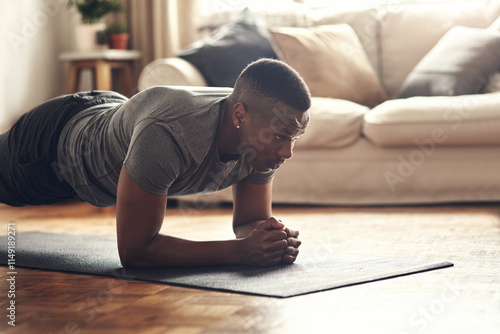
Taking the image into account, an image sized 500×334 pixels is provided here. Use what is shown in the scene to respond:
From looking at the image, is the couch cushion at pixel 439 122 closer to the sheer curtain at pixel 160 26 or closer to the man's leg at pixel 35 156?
the man's leg at pixel 35 156

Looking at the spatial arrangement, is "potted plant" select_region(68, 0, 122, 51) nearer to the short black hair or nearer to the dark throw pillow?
the dark throw pillow

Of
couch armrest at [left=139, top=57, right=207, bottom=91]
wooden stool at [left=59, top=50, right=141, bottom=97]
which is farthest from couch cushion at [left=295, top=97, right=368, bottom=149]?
wooden stool at [left=59, top=50, right=141, bottom=97]

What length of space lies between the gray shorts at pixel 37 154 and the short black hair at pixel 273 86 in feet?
2.05

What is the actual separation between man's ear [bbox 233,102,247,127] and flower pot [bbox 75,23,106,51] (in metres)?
2.79

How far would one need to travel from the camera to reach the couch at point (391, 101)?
295 centimetres

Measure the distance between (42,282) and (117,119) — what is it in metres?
0.46

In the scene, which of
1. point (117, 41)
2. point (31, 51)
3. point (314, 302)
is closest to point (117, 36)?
point (117, 41)

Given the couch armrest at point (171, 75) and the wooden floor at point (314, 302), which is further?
the couch armrest at point (171, 75)

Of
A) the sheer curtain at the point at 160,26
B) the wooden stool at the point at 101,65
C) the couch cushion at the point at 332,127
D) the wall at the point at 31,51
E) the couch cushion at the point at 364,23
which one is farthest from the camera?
the sheer curtain at the point at 160,26

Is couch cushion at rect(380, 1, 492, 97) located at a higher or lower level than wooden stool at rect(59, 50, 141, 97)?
higher

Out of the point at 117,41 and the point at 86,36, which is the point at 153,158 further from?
the point at 117,41

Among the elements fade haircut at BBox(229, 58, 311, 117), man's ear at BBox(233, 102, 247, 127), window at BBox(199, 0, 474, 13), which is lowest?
man's ear at BBox(233, 102, 247, 127)

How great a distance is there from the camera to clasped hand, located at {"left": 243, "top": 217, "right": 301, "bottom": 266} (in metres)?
1.74

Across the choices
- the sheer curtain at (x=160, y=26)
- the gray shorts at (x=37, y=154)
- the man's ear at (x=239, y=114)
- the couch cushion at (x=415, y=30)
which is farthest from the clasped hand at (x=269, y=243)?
the sheer curtain at (x=160, y=26)
